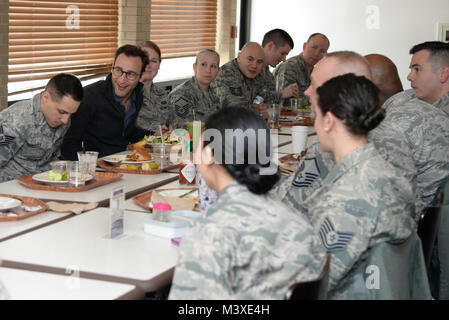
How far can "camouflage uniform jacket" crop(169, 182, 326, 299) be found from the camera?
1.56m

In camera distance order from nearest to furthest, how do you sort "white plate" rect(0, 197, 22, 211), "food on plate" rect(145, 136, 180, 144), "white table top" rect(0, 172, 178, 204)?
"white plate" rect(0, 197, 22, 211)
"white table top" rect(0, 172, 178, 204)
"food on plate" rect(145, 136, 180, 144)

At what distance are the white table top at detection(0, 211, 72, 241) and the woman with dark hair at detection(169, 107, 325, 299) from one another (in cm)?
85

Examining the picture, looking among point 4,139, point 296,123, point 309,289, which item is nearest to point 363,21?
point 296,123

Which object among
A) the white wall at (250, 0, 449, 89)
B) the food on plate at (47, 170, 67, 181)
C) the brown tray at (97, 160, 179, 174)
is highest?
the white wall at (250, 0, 449, 89)

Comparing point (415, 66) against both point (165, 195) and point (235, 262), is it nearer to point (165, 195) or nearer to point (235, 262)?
point (165, 195)

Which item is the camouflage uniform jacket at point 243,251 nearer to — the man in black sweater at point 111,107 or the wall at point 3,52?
the man in black sweater at point 111,107

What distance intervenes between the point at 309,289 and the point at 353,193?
53 cm

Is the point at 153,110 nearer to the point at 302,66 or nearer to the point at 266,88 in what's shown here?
the point at 266,88

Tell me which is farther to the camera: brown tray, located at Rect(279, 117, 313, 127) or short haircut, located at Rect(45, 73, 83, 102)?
brown tray, located at Rect(279, 117, 313, 127)

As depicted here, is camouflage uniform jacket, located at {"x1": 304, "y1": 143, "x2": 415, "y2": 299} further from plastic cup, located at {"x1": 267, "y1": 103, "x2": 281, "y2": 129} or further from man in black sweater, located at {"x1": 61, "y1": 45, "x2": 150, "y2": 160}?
plastic cup, located at {"x1": 267, "y1": 103, "x2": 281, "y2": 129}

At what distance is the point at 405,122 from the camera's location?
351 centimetres

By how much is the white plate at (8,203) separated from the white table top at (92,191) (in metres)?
0.21

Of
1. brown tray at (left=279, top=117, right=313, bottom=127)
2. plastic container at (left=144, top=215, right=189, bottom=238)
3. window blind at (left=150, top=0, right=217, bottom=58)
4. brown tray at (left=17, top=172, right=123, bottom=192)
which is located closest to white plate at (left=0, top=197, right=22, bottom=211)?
brown tray at (left=17, top=172, right=123, bottom=192)
